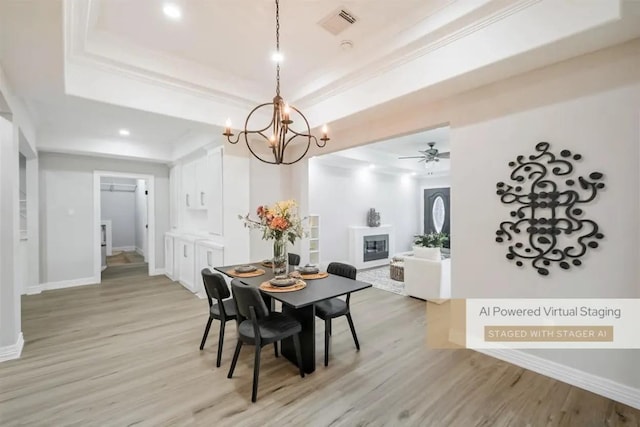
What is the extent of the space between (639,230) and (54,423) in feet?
A: 13.9

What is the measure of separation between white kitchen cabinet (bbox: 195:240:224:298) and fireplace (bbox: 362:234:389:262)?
148 inches

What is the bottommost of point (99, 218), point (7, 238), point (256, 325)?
point (256, 325)

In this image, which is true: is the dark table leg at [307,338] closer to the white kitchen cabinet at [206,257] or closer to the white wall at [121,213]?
the white kitchen cabinet at [206,257]

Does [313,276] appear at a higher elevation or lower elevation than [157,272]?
higher

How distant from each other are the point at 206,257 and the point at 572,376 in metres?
4.63

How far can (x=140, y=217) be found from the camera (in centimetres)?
930

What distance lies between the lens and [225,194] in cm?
454

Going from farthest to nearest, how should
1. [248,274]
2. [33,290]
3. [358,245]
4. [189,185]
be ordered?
[358,245] → [189,185] → [33,290] → [248,274]

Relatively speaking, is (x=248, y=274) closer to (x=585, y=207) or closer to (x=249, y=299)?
(x=249, y=299)

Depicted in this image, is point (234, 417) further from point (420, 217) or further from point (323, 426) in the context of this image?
point (420, 217)

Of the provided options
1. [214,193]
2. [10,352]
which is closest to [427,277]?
[214,193]

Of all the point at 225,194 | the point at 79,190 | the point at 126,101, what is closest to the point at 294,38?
the point at 126,101

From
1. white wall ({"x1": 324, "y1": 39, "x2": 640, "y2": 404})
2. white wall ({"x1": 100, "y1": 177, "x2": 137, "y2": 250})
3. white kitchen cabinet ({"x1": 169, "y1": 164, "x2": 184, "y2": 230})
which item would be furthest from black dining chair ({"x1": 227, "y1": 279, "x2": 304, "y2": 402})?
white wall ({"x1": 100, "y1": 177, "x2": 137, "y2": 250})

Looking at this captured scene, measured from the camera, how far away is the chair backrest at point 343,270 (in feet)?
10.3
